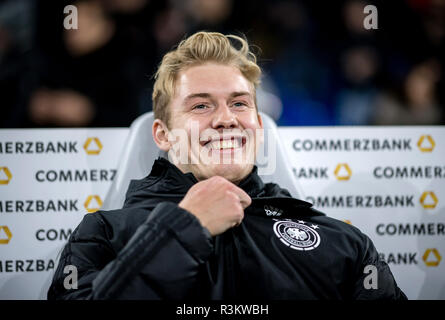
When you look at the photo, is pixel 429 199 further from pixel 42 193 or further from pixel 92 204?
pixel 42 193

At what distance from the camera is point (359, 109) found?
1455mm

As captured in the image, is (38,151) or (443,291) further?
(443,291)

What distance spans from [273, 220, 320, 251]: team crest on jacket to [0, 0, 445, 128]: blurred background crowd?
0.56m

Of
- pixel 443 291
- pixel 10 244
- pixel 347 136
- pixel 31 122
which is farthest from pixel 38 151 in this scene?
pixel 443 291

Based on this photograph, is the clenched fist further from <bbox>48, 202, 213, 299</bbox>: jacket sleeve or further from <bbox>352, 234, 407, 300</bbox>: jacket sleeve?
<bbox>352, 234, 407, 300</bbox>: jacket sleeve

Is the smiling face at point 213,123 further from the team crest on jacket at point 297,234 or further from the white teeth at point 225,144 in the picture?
the team crest on jacket at point 297,234

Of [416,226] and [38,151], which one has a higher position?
[38,151]

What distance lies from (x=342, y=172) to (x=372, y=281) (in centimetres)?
62

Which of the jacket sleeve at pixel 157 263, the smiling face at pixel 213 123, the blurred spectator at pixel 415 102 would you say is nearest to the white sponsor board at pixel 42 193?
the smiling face at pixel 213 123

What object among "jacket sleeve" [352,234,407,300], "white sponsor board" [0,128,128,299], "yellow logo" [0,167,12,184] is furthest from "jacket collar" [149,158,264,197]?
"yellow logo" [0,167,12,184]

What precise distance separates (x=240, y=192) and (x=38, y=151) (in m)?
0.85

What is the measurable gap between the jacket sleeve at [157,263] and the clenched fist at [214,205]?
0.03m

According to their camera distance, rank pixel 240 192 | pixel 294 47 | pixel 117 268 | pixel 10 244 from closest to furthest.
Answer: pixel 117 268
pixel 240 192
pixel 10 244
pixel 294 47
